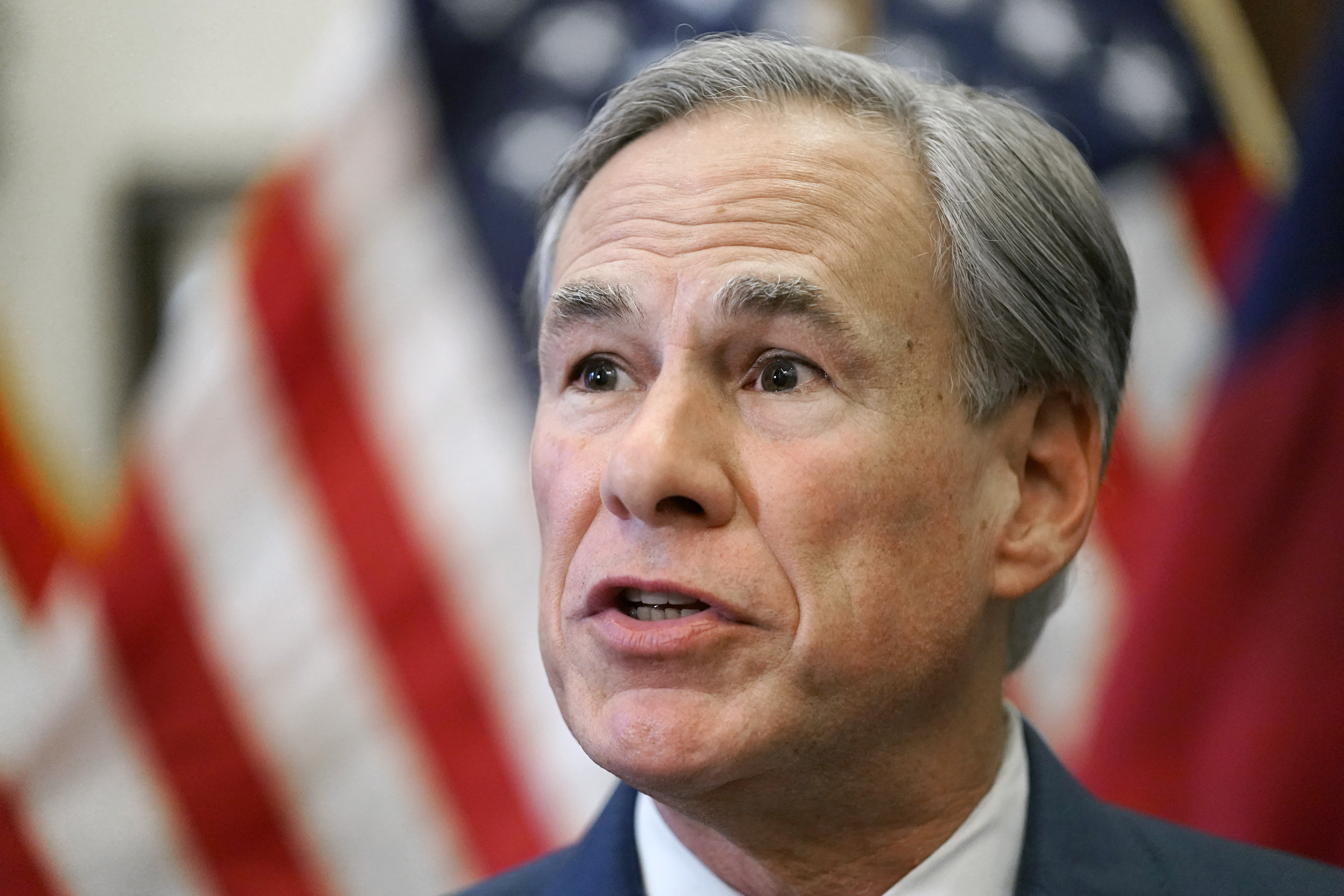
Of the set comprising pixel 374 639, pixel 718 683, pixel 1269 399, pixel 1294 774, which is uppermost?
pixel 718 683

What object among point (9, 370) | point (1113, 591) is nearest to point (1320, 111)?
point (1113, 591)

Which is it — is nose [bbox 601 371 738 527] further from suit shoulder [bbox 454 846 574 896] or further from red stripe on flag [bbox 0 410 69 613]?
red stripe on flag [bbox 0 410 69 613]

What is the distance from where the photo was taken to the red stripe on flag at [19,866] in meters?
2.23

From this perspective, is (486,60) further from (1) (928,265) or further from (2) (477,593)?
(1) (928,265)

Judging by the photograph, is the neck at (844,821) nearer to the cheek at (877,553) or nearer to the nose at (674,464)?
the cheek at (877,553)

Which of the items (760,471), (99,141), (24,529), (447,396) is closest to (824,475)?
(760,471)

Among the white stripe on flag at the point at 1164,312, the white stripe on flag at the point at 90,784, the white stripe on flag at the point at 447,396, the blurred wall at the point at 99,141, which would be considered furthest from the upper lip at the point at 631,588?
the blurred wall at the point at 99,141

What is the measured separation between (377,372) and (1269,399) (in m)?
1.70

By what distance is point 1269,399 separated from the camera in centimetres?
215

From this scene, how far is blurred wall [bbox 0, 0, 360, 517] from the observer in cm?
315

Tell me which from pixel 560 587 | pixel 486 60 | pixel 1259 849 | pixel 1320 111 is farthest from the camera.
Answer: pixel 486 60

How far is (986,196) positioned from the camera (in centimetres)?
148

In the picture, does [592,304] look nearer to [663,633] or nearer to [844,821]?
[663,633]

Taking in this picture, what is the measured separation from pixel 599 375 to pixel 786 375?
0.25 meters
